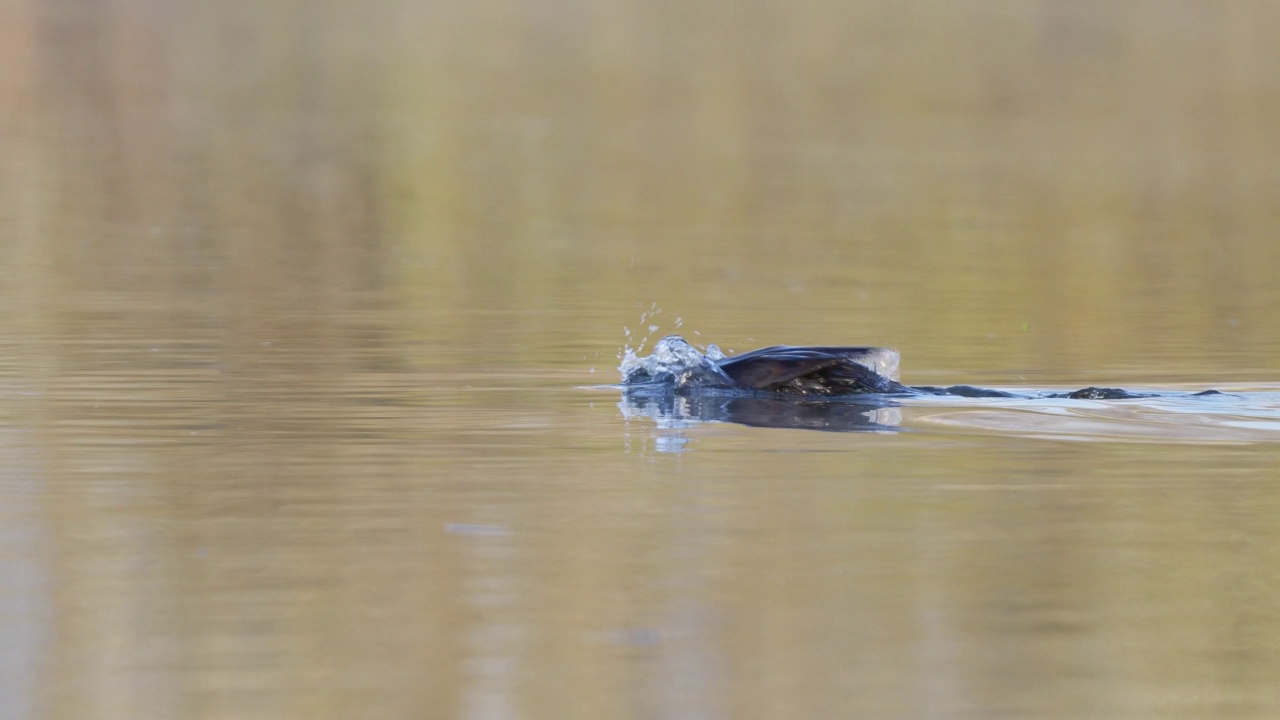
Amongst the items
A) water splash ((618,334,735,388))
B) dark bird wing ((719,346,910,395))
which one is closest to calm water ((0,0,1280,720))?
water splash ((618,334,735,388))

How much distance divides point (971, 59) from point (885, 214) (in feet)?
125

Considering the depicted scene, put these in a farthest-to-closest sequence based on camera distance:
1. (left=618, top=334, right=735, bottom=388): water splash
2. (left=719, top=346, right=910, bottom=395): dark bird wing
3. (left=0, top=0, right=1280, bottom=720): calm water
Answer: (left=618, top=334, right=735, bottom=388): water splash → (left=719, top=346, right=910, bottom=395): dark bird wing → (left=0, top=0, right=1280, bottom=720): calm water

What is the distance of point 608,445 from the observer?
1096 centimetres

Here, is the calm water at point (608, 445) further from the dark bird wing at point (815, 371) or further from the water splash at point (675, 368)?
the dark bird wing at point (815, 371)

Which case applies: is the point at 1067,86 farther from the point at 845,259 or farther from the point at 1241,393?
the point at 1241,393

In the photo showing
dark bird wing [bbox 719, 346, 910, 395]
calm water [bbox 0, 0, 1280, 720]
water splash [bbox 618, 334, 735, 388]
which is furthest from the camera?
water splash [bbox 618, 334, 735, 388]

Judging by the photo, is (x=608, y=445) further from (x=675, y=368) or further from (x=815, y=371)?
(x=675, y=368)

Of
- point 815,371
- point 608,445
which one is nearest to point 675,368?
point 815,371

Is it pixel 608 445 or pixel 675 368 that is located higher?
pixel 675 368

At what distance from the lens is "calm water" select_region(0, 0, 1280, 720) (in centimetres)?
698

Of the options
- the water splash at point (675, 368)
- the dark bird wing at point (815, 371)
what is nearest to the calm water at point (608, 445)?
the water splash at point (675, 368)

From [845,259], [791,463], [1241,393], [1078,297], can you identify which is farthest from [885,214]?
[791,463]

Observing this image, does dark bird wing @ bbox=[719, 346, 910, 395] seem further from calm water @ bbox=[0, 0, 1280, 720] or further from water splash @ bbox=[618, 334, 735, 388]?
calm water @ bbox=[0, 0, 1280, 720]

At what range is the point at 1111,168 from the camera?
34625mm
